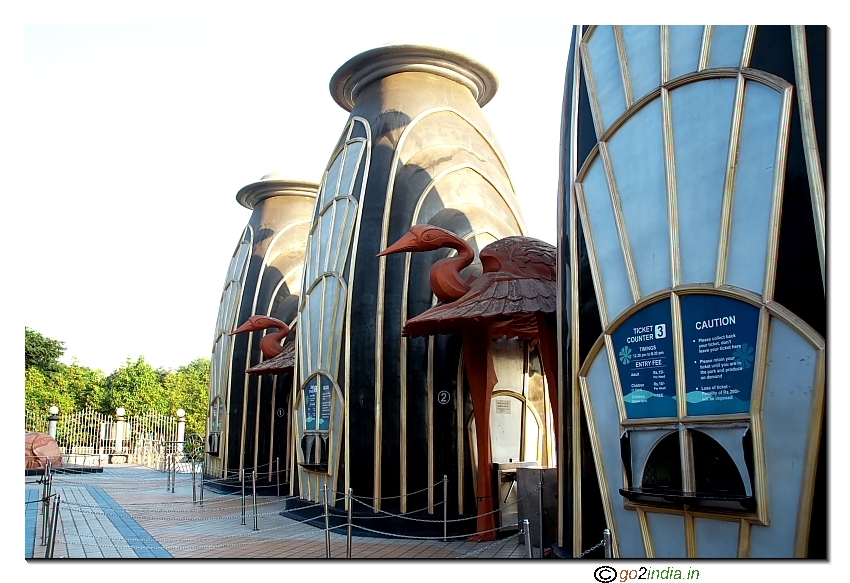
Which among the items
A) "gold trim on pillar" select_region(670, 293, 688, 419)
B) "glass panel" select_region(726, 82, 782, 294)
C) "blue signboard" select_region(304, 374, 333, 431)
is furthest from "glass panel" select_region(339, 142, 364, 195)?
"glass panel" select_region(726, 82, 782, 294)

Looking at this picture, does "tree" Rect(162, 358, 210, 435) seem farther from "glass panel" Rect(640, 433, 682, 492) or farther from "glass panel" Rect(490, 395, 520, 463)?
"glass panel" Rect(640, 433, 682, 492)

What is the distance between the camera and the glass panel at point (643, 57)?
287 inches

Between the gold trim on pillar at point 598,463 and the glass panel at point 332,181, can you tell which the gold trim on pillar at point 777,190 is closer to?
the gold trim on pillar at point 598,463

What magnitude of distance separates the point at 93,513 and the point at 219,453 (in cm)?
659

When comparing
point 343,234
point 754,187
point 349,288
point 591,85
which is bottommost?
point 349,288

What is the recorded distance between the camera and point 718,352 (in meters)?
6.27

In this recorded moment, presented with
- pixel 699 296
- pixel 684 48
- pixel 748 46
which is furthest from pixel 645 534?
pixel 684 48

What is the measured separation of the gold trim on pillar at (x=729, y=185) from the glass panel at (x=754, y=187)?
0.03m

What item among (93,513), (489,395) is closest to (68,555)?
(93,513)

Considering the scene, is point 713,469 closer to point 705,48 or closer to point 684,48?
point 705,48

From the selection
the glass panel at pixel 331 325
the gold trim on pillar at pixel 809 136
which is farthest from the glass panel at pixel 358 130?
the gold trim on pillar at pixel 809 136

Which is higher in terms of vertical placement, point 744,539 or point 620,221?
point 620,221

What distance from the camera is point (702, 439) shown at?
634 centimetres

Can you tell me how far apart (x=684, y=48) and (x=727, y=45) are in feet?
1.54
